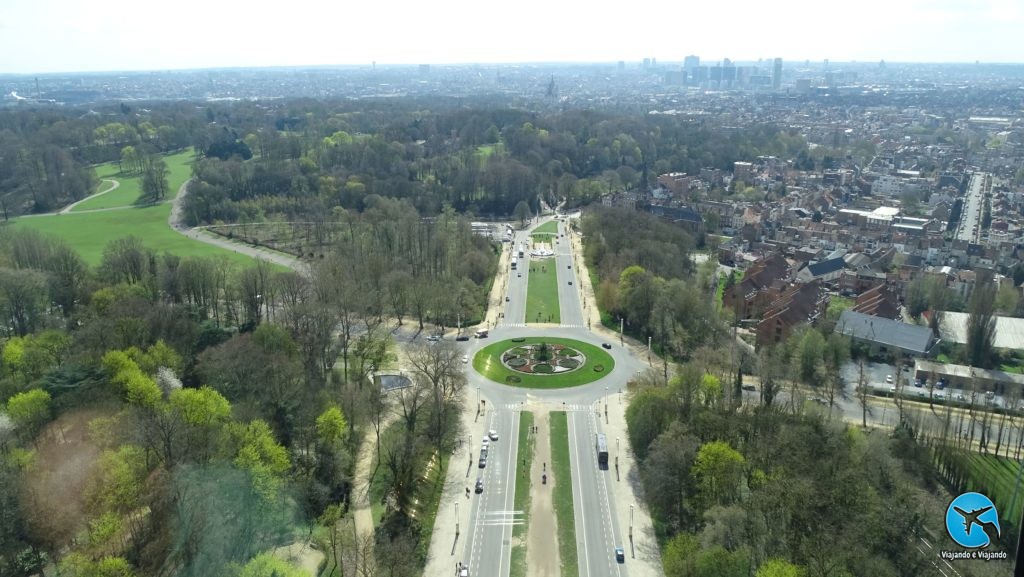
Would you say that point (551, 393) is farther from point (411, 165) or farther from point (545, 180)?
point (411, 165)

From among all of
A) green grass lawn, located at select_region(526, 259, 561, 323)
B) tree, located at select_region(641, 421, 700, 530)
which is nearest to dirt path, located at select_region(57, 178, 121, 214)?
green grass lawn, located at select_region(526, 259, 561, 323)

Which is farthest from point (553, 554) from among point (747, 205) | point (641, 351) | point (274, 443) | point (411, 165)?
point (411, 165)

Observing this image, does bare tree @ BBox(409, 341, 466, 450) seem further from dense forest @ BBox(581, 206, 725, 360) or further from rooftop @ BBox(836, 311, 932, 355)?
rooftop @ BBox(836, 311, 932, 355)

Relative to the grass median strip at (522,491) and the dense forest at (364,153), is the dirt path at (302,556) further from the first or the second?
the dense forest at (364,153)

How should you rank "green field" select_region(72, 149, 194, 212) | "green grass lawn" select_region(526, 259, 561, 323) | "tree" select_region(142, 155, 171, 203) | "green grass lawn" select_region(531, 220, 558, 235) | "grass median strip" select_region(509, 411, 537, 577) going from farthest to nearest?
"tree" select_region(142, 155, 171, 203) → "green field" select_region(72, 149, 194, 212) → "green grass lawn" select_region(531, 220, 558, 235) → "green grass lawn" select_region(526, 259, 561, 323) → "grass median strip" select_region(509, 411, 537, 577)

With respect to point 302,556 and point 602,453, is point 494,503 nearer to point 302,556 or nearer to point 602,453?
point 602,453

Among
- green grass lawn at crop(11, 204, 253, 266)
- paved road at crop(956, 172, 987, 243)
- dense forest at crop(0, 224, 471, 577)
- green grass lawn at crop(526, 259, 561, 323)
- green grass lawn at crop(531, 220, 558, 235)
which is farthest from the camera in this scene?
green grass lawn at crop(531, 220, 558, 235)

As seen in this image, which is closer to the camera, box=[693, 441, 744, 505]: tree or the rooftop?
box=[693, 441, 744, 505]: tree
